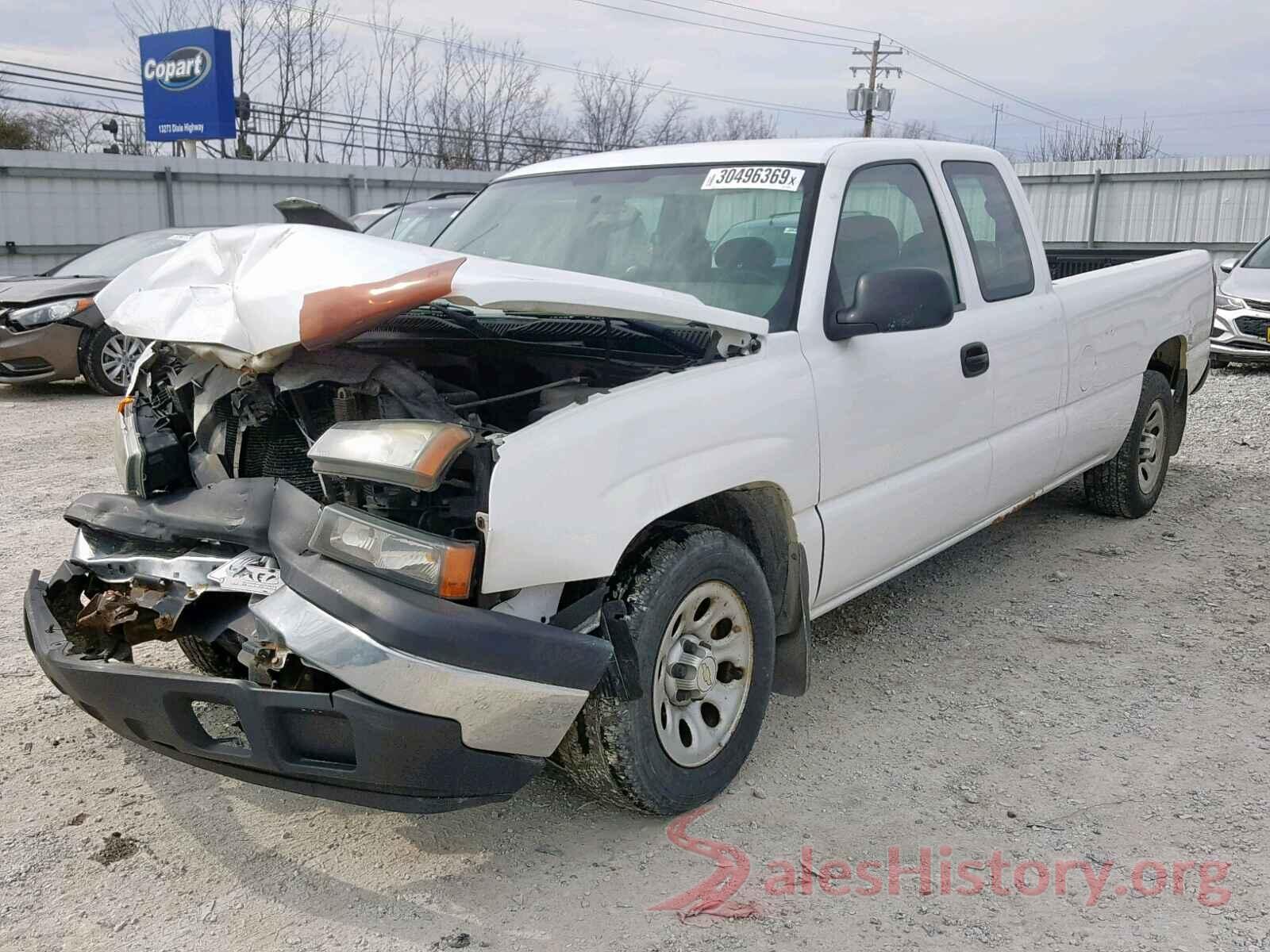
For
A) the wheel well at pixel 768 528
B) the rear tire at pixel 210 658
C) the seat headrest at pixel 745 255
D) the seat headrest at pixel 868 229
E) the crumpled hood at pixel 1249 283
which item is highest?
the seat headrest at pixel 868 229

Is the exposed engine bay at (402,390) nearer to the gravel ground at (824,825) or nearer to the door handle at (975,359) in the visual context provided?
the gravel ground at (824,825)

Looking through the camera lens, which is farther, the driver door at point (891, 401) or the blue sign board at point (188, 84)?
the blue sign board at point (188, 84)

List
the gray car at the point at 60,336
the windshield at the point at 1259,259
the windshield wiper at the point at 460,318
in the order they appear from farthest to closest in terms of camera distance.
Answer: the windshield at the point at 1259,259 → the gray car at the point at 60,336 → the windshield wiper at the point at 460,318

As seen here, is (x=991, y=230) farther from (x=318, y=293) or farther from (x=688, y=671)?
(x=318, y=293)

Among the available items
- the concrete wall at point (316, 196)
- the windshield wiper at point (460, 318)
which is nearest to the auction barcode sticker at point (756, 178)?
the windshield wiper at point (460, 318)

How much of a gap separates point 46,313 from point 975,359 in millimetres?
8640

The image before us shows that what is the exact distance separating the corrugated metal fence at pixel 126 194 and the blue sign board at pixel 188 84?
8.59ft

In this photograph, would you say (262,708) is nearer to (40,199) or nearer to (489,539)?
(489,539)

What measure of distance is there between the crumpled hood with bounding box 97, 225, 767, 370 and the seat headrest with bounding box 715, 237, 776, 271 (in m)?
0.55

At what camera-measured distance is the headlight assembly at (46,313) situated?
9852 millimetres

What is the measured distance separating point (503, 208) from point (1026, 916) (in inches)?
122

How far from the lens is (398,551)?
2527 mm

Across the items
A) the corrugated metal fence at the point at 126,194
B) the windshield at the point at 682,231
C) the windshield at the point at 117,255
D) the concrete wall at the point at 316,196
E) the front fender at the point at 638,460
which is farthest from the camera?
the concrete wall at the point at 316,196

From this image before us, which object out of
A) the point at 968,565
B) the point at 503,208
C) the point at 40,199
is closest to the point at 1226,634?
the point at 968,565
